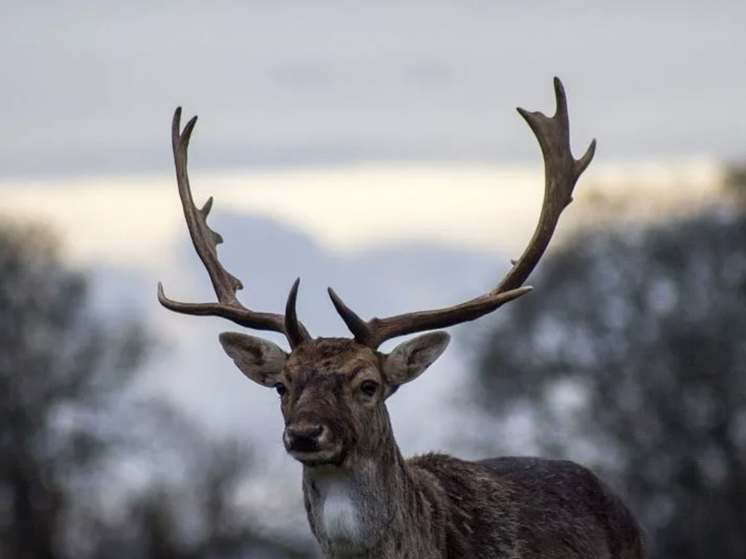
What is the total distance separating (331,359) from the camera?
57.0 feet

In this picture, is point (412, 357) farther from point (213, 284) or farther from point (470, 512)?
point (213, 284)

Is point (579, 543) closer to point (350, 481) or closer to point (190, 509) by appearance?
point (350, 481)

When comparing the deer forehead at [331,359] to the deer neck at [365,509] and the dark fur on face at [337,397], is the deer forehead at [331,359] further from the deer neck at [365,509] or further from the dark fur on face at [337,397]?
the deer neck at [365,509]

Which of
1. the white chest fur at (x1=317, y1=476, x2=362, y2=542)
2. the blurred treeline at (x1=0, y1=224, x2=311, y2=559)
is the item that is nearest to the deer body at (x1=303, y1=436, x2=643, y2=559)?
the white chest fur at (x1=317, y1=476, x2=362, y2=542)

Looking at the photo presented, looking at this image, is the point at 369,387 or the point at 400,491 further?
the point at 400,491

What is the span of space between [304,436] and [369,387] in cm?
92

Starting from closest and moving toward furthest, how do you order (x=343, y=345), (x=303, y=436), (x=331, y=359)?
(x=303, y=436), (x=331, y=359), (x=343, y=345)

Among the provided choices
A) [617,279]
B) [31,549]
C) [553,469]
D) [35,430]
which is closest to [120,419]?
[35,430]

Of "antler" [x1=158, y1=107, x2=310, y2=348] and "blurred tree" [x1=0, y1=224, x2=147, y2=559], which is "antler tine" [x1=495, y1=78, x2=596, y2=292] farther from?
"blurred tree" [x1=0, y1=224, x2=147, y2=559]

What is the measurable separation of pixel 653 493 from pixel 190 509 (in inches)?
457

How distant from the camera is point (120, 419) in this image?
6894 cm

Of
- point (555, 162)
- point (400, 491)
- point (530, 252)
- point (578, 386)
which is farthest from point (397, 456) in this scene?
point (578, 386)

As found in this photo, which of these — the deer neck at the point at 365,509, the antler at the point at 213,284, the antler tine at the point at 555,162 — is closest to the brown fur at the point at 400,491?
the deer neck at the point at 365,509

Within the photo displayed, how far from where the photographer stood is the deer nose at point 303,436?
1659cm
